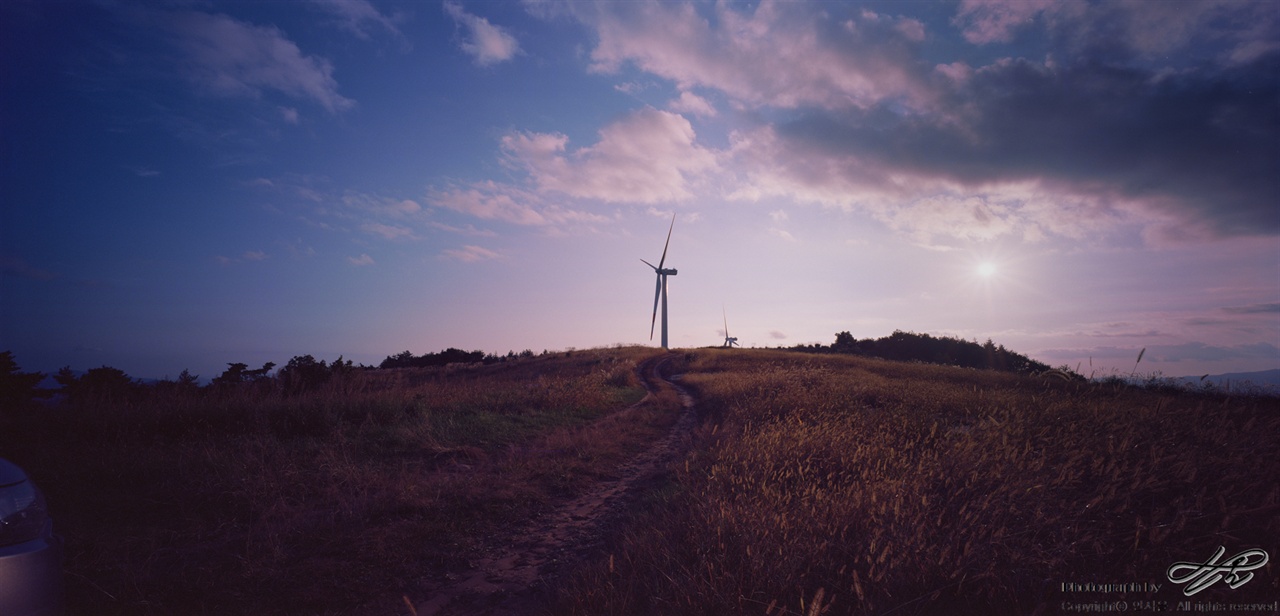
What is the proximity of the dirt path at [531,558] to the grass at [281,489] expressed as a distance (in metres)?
0.31

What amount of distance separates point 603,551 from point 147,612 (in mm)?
3559

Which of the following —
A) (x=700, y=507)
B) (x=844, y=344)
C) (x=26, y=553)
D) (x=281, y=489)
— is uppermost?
(x=844, y=344)

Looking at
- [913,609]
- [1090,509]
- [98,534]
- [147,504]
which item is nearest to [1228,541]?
[1090,509]

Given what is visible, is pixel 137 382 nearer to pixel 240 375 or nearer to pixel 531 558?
pixel 240 375

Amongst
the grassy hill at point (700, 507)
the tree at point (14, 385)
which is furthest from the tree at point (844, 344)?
the tree at point (14, 385)

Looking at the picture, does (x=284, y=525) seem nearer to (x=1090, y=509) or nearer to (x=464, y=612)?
(x=464, y=612)

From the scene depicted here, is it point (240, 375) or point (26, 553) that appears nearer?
point (26, 553)

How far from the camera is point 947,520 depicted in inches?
179

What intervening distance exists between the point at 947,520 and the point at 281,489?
7470mm

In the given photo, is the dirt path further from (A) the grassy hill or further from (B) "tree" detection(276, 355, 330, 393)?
(B) "tree" detection(276, 355, 330, 393)

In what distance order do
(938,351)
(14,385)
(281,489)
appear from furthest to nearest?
(938,351) → (14,385) → (281,489)

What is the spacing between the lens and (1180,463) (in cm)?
518
